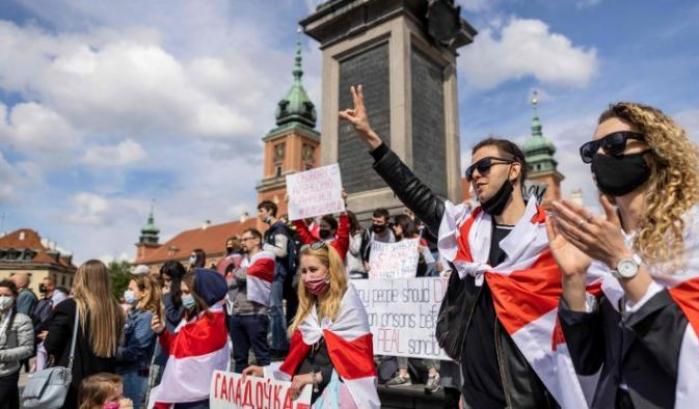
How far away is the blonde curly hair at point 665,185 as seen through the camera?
144 cm

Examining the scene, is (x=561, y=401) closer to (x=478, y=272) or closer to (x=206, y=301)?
(x=478, y=272)

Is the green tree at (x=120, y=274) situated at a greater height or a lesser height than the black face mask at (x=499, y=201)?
greater

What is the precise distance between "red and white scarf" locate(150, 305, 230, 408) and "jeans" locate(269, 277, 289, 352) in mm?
1732

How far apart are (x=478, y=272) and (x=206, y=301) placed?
9.00 feet

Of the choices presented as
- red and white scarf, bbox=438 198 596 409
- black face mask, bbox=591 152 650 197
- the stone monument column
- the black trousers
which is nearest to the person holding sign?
red and white scarf, bbox=438 198 596 409

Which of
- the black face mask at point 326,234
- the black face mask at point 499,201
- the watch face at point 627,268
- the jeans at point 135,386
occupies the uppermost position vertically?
the black face mask at point 326,234

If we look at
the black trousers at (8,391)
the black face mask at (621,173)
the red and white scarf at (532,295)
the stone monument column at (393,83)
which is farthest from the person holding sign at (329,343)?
the stone monument column at (393,83)

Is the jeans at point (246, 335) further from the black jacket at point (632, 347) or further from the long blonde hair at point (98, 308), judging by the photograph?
the black jacket at point (632, 347)

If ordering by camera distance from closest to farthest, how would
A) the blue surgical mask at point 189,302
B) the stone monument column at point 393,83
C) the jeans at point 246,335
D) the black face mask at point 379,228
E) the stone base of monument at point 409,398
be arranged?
the blue surgical mask at point 189,302, the stone base of monument at point 409,398, the jeans at point 246,335, the black face mask at point 379,228, the stone monument column at point 393,83

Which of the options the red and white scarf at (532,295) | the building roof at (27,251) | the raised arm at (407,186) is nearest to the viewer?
the red and white scarf at (532,295)

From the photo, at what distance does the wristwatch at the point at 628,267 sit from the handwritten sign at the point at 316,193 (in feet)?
18.6

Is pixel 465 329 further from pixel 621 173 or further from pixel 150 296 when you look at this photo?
pixel 150 296

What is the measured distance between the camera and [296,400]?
3002 mm

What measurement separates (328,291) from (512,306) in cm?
141
